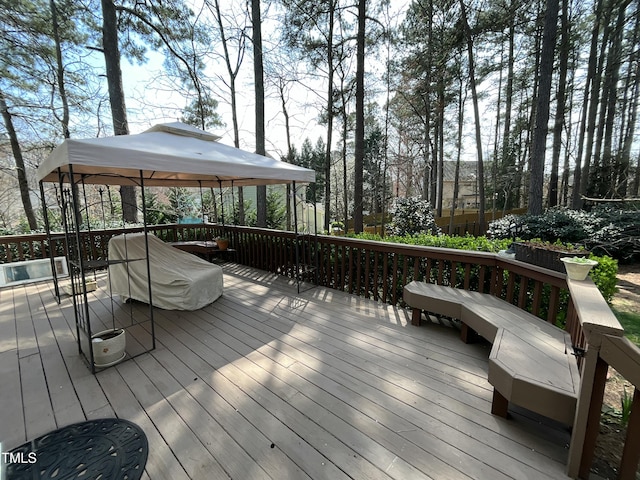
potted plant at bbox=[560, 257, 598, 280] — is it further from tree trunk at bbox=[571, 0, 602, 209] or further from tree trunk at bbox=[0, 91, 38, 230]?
tree trunk at bbox=[0, 91, 38, 230]

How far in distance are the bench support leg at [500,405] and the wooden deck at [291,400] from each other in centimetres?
5

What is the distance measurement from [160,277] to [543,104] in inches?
356

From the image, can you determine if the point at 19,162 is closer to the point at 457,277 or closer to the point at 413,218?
the point at 457,277

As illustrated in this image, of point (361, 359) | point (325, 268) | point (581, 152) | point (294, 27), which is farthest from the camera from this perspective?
point (581, 152)

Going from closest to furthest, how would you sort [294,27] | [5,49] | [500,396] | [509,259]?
[500,396], [509,259], [5,49], [294,27]

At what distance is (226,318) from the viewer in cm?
327

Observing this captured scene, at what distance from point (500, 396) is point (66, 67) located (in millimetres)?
11493

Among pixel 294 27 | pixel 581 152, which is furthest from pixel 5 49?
pixel 581 152

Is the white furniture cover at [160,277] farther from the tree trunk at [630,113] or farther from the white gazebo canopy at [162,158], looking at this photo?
the tree trunk at [630,113]

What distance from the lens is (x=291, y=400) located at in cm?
192

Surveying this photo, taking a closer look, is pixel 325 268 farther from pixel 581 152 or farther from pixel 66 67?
Answer: pixel 581 152

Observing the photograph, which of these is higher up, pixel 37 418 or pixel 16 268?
pixel 16 268

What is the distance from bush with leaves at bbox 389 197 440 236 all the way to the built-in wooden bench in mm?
6329

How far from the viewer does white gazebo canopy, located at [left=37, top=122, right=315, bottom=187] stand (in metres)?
2.01
